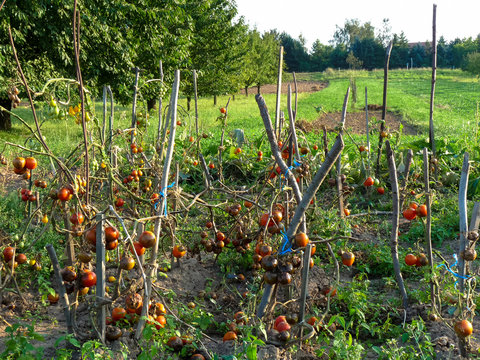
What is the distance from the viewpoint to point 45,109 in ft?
9.48

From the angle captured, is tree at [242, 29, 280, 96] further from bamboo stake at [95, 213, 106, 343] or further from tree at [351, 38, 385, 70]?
tree at [351, 38, 385, 70]

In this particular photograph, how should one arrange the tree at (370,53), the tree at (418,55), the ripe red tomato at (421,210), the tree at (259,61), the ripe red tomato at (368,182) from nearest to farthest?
1. the ripe red tomato at (421,210)
2. the ripe red tomato at (368,182)
3. the tree at (259,61)
4. the tree at (370,53)
5. the tree at (418,55)

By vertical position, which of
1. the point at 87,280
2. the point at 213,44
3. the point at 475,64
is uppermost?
the point at 475,64

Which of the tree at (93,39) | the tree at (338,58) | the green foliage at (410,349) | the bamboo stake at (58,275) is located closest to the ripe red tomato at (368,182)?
the green foliage at (410,349)

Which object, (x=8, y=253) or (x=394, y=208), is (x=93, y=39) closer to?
(x=8, y=253)

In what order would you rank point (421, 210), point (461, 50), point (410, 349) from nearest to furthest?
1. point (410, 349)
2. point (421, 210)
3. point (461, 50)

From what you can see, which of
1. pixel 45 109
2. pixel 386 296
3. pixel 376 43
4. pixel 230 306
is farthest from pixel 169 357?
pixel 376 43

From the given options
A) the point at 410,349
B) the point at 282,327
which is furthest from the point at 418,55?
the point at 282,327

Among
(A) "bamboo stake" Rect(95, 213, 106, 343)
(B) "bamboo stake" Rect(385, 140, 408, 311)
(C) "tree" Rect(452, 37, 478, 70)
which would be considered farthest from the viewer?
(C) "tree" Rect(452, 37, 478, 70)

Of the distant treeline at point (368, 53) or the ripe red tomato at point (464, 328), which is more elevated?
the distant treeline at point (368, 53)

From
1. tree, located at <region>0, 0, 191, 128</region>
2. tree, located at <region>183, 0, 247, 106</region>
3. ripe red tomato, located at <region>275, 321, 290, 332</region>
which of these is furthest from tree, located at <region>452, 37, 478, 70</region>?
ripe red tomato, located at <region>275, 321, 290, 332</region>

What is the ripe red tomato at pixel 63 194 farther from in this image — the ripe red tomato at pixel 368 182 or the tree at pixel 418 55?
the tree at pixel 418 55

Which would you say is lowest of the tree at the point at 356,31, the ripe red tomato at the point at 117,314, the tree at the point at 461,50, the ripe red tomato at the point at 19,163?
the ripe red tomato at the point at 117,314

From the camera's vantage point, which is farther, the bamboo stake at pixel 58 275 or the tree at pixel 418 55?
the tree at pixel 418 55
